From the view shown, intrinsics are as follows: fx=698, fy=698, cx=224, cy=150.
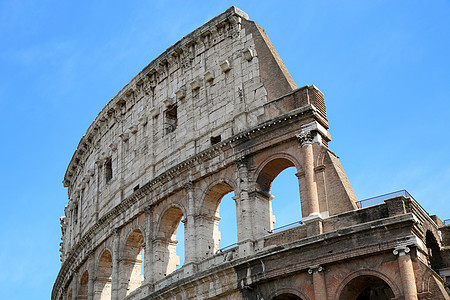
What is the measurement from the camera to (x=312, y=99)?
77.1 feet

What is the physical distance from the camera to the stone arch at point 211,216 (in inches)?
957

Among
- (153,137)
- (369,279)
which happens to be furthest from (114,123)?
(369,279)

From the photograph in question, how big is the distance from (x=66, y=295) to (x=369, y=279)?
1859 centimetres

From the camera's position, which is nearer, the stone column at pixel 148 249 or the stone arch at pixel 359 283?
the stone arch at pixel 359 283

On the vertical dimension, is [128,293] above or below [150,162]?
below

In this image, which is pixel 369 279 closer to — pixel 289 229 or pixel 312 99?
pixel 289 229

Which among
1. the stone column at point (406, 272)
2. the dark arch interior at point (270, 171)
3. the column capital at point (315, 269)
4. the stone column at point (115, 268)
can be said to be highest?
the dark arch interior at point (270, 171)

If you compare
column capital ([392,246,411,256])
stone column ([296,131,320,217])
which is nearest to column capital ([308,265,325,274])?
stone column ([296,131,320,217])

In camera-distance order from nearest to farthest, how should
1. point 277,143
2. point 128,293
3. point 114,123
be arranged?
point 277,143
point 128,293
point 114,123

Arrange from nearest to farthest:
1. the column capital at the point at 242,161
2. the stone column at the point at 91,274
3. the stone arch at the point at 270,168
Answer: the stone arch at the point at 270,168 → the column capital at the point at 242,161 → the stone column at the point at 91,274

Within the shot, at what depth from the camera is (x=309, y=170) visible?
22.2m

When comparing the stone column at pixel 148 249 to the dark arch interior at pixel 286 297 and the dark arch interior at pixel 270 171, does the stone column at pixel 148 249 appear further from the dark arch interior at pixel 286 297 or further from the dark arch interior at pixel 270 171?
the dark arch interior at pixel 286 297

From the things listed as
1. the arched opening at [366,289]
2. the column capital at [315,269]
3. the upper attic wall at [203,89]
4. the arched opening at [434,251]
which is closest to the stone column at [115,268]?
the upper attic wall at [203,89]

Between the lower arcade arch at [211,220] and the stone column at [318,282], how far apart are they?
15.9 feet
